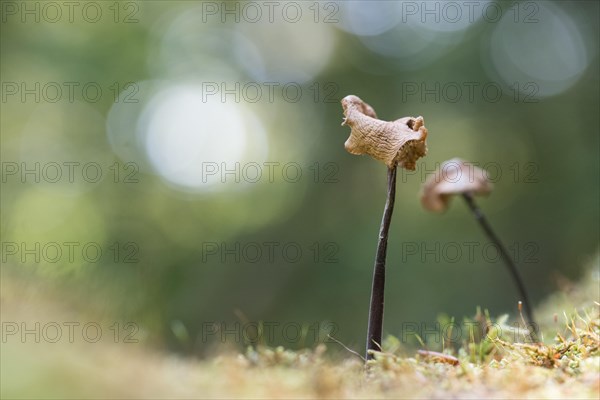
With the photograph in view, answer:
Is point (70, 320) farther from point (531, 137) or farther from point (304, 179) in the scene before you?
point (304, 179)

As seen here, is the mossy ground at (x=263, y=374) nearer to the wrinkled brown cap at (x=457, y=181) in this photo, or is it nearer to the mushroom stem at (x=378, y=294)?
the mushroom stem at (x=378, y=294)

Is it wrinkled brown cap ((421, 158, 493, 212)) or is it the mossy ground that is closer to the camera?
the mossy ground

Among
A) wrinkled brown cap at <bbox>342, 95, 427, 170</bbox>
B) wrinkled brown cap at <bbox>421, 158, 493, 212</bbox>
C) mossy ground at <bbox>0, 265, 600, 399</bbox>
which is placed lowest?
mossy ground at <bbox>0, 265, 600, 399</bbox>

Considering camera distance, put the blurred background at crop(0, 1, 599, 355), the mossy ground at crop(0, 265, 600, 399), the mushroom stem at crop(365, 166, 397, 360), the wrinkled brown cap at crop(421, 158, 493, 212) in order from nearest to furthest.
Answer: the mossy ground at crop(0, 265, 600, 399) → the mushroom stem at crop(365, 166, 397, 360) → the wrinkled brown cap at crop(421, 158, 493, 212) → the blurred background at crop(0, 1, 599, 355)

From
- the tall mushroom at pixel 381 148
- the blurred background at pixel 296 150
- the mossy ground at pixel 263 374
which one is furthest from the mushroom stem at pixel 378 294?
the blurred background at pixel 296 150

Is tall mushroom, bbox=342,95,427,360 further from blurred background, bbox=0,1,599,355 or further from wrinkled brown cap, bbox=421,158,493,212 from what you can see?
blurred background, bbox=0,1,599,355

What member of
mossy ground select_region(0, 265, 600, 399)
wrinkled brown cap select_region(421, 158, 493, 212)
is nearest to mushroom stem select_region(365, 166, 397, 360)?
mossy ground select_region(0, 265, 600, 399)
